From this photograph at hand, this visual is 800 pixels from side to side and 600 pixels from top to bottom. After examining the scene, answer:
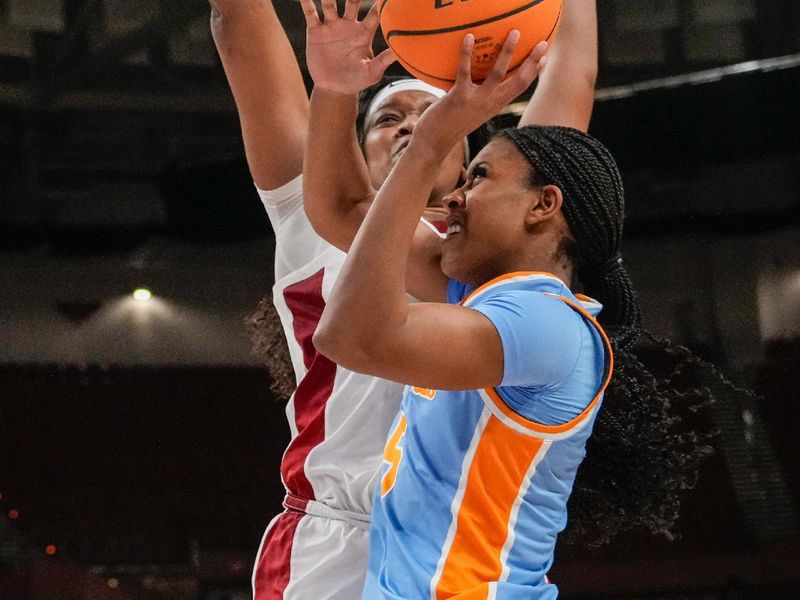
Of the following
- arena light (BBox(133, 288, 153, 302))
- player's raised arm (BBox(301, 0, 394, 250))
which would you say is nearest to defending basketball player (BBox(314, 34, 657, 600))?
player's raised arm (BBox(301, 0, 394, 250))

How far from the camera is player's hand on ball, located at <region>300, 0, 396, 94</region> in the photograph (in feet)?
4.65

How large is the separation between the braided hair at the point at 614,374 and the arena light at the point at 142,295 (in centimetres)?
339

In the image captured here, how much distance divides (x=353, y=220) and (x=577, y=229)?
0.33 meters

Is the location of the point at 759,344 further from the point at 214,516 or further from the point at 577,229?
the point at 577,229

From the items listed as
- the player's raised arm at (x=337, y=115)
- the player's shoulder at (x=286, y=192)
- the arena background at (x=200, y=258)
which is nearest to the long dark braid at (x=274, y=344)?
the player's shoulder at (x=286, y=192)

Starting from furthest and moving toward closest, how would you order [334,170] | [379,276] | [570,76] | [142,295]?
[142,295]
[570,76]
[334,170]
[379,276]

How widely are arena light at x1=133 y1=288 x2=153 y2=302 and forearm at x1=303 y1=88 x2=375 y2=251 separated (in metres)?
3.32

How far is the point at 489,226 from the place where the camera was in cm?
143

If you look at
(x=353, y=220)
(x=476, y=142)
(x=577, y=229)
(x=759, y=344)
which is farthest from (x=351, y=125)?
(x=759, y=344)

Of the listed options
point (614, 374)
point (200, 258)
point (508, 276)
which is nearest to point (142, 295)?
point (200, 258)

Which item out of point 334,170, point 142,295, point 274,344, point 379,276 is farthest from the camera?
point 142,295

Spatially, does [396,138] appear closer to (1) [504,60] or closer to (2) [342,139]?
(2) [342,139]

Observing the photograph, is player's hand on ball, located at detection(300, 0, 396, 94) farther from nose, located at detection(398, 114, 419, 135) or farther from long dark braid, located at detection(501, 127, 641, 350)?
nose, located at detection(398, 114, 419, 135)

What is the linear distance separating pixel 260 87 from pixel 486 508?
0.85 metres
